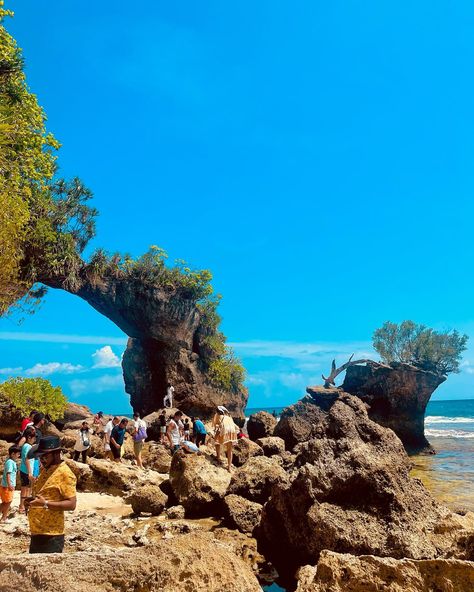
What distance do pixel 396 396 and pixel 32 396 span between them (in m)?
24.0

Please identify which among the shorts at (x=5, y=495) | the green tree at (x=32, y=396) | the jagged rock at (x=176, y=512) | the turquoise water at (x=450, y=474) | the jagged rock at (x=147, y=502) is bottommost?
the turquoise water at (x=450, y=474)

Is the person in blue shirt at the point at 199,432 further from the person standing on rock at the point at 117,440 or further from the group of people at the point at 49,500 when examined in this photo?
the group of people at the point at 49,500

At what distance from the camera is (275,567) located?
6.92 m

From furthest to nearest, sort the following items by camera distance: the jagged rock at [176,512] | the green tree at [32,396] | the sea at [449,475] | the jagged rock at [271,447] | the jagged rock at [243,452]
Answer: the green tree at [32,396], the jagged rock at [271,447], the jagged rock at [243,452], the sea at [449,475], the jagged rock at [176,512]

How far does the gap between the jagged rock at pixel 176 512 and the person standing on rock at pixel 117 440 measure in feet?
22.3

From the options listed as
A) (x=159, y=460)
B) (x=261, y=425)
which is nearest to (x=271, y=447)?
(x=159, y=460)

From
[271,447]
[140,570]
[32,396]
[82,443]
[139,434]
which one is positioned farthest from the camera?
[32,396]

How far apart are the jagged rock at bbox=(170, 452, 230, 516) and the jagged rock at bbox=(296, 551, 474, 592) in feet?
18.1

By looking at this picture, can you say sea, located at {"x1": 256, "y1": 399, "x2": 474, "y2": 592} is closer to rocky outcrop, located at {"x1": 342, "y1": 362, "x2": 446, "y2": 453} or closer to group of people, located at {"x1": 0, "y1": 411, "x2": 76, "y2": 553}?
rocky outcrop, located at {"x1": 342, "y1": 362, "x2": 446, "y2": 453}

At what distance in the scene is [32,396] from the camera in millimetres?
20984

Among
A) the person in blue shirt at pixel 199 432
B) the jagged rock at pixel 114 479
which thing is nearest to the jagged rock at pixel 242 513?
the jagged rock at pixel 114 479

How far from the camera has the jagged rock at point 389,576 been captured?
4.26 meters

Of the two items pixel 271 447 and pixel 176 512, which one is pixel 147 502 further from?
pixel 271 447

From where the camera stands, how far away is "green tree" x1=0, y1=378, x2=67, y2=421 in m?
20.2
